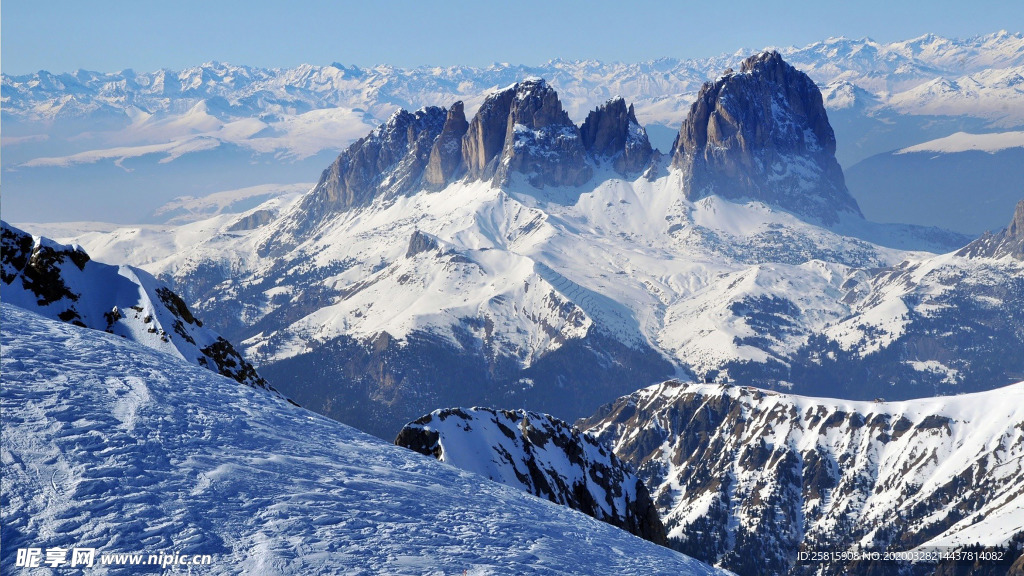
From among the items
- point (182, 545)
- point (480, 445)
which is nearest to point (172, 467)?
point (182, 545)

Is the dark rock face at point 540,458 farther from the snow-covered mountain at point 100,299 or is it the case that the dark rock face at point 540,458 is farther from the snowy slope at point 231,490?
the snowy slope at point 231,490

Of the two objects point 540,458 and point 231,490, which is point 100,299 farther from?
point 540,458

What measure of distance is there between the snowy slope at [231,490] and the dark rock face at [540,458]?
6177 centimetres

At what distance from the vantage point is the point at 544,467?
132m

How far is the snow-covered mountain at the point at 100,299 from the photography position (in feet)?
230

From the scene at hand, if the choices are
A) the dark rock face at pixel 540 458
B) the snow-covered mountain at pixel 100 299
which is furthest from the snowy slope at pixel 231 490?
the dark rock face at pixel 540 458

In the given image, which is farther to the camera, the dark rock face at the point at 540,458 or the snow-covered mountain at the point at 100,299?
the dark rock face at the point at 540,458

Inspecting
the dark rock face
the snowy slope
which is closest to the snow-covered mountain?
the snowy slope

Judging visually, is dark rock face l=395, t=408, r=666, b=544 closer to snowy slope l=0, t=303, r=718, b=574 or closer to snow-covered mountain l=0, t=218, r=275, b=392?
snow-covered mountain l=0, t=218, r=275, b=392

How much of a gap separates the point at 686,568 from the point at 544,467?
301 feet

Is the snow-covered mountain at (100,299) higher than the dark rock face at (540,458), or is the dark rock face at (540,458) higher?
the snow-covered mountain at (100,299)

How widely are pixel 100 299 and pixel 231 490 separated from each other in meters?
47.5

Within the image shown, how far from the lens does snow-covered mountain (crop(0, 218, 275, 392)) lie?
230 feet

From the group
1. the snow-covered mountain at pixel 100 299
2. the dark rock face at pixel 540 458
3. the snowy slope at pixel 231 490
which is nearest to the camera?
the snowy slope at pixel 231 490
